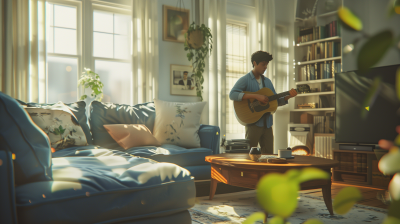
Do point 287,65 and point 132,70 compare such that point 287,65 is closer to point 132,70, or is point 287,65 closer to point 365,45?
point 132,70

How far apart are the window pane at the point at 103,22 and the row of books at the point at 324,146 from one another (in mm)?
3469

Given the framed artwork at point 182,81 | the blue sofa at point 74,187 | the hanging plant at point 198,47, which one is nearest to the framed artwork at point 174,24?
the hanging plant at point 198,47

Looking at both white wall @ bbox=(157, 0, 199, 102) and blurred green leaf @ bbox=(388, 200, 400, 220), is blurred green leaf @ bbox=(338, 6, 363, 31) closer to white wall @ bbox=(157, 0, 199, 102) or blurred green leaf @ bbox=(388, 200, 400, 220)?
blurred green leaf @ bbox=(388, 200, 400, 220)

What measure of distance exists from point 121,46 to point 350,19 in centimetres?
461

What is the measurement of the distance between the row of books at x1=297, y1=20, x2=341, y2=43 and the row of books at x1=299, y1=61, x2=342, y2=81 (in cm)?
45

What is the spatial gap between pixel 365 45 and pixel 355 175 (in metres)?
4.04

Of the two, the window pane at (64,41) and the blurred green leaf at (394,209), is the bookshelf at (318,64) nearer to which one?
the window pane at (64,41)

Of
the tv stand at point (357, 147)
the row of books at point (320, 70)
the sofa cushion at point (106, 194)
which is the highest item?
the row of books at point (320, 70)

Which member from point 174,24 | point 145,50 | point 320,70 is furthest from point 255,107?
point 320,70

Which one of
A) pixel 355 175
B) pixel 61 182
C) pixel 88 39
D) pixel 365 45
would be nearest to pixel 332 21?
pixel 355 175

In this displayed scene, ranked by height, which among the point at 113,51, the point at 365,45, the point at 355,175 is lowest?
the point at 355,175

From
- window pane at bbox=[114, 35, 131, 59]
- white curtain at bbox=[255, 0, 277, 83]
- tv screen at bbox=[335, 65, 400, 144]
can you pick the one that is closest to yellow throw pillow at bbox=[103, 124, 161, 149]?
window pane at bbox=[114, 35, 131, 59]

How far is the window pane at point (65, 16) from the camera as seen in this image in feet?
13.3

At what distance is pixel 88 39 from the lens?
14.0 feet
